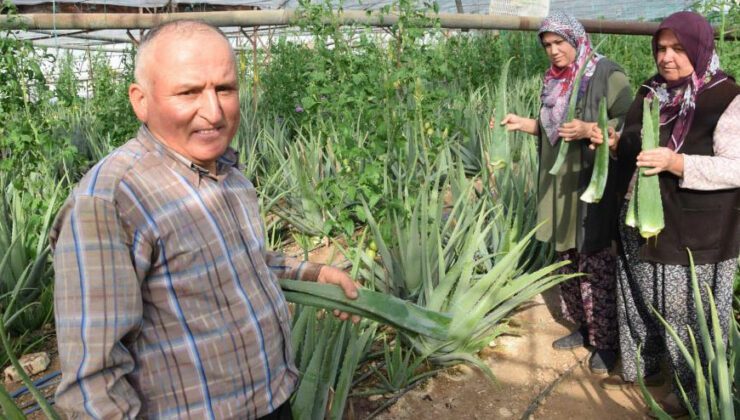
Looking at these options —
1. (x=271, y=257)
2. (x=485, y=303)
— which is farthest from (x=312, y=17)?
(x=271, y=257)

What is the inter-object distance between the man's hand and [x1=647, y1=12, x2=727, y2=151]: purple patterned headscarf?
1.32 meters

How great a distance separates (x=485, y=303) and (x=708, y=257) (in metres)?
0.82

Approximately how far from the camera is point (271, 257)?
138 cm

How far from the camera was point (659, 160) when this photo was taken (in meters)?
1.86

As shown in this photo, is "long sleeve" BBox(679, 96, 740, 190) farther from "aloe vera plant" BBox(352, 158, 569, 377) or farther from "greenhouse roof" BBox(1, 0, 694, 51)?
"greenhouse roof" BBox(1, 0, 694, 51)

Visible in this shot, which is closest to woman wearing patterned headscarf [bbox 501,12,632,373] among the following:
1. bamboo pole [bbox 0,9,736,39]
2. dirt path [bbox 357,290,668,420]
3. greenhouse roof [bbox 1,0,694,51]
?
dirt path [bbox 357,290,668,420]

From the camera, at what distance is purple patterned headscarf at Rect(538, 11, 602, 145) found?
2.46 m

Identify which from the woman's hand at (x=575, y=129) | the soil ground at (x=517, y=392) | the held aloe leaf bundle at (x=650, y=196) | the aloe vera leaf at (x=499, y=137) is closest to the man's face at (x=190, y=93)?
the soil ground at (x=517, y=392)

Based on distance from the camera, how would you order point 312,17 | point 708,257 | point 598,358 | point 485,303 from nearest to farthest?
point 708,257 < point 485,303 < point 598,358 < point 312,17

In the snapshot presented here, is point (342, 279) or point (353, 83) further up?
point (353, 83)

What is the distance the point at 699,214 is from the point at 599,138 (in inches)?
16.0

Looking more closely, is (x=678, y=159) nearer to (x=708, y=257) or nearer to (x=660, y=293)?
(x=708, y=257)

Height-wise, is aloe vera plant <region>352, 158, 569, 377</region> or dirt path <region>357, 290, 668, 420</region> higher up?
aloe vera plant <region>352, 158, 569, 377</region>

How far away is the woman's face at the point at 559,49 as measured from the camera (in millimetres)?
2471
